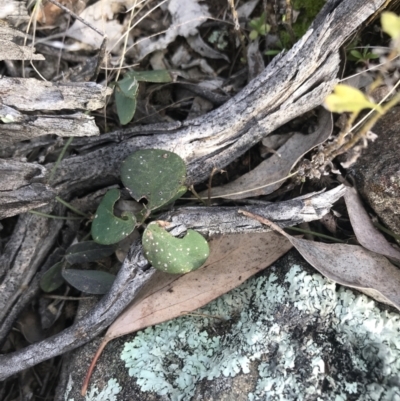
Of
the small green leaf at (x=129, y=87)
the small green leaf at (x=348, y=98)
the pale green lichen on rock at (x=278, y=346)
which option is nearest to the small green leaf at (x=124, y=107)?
the small green leaf at (x=129, y=87)

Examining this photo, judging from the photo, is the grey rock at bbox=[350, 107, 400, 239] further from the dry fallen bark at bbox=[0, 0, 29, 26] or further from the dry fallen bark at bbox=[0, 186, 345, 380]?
the dry fallen bark at bbox=[0, 0, 29, 26]

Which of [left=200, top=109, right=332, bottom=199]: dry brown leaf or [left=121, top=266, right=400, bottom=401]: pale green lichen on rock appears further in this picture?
[left=200, top=109, right=332, bottom=199]: dry brown leaf

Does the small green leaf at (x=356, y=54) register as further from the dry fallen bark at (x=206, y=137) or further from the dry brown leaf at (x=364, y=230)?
the dry brown leaf at (x=364, y=230)

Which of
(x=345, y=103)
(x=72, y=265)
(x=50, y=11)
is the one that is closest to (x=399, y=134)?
(x=345, y=103)

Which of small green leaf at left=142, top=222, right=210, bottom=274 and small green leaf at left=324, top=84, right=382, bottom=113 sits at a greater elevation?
small green leaf at left=324, top=84, right=382, bottom=113

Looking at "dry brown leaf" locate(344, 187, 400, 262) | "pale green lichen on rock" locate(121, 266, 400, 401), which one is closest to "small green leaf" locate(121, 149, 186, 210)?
"pale green lichen on rock" locate(121, 266, 400, 401)
